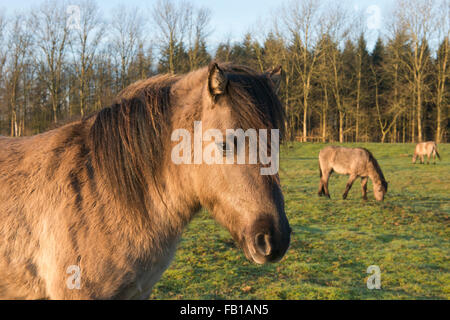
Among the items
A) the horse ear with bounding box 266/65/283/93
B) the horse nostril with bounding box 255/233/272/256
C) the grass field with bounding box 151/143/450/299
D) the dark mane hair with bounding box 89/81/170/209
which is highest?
the horse ear with bounding box 266/65/283/93

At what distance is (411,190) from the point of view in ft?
46.0

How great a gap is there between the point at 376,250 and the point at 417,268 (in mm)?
1029

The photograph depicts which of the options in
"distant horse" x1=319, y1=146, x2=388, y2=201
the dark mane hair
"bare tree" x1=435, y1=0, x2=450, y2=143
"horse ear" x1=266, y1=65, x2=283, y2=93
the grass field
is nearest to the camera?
the dark mane hair

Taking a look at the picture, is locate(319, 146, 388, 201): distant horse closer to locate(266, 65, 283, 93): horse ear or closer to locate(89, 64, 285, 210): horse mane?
locate(266, 65, 283, 93): horse ear

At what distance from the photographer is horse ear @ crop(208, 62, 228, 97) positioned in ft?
6.33

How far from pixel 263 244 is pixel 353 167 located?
12.6 meters

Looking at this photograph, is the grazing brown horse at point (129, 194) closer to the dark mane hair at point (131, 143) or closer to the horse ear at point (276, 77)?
the dark mane hair at point (131, 143)

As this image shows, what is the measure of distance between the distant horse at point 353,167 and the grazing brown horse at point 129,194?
1145 centimetres

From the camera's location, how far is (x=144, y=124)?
222 centimetres

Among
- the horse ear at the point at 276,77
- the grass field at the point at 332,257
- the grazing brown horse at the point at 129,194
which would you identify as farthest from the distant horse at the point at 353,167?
the grazing brown horse at the point at 129,194

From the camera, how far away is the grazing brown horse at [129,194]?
6.17 feet

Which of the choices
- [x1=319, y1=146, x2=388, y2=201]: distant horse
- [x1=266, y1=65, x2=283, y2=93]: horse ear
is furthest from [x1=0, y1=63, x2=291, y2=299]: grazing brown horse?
[x1=319, y1=146, x2=388, y2=201]: distant horse

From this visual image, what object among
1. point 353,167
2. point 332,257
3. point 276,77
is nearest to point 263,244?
point 276,77

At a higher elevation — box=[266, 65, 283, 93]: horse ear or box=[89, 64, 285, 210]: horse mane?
box=[266, 65, 283, 93]: horse ear
